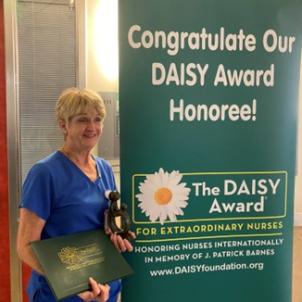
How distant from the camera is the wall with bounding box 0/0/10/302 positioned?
214 centimetres

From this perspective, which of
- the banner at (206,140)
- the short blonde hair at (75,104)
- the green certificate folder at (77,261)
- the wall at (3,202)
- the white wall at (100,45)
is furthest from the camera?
the white wall at (100,45)

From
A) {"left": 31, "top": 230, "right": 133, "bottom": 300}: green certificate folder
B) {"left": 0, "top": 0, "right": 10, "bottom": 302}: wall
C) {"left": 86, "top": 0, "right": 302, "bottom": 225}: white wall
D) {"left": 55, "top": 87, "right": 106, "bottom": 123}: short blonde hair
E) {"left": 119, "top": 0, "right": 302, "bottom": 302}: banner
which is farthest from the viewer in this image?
{"left": 86, "top": 0, "right": 302, "bottom": 225}: white wall

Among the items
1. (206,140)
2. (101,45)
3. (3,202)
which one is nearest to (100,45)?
(101,45)

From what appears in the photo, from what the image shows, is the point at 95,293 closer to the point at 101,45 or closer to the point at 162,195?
the point at 162,195

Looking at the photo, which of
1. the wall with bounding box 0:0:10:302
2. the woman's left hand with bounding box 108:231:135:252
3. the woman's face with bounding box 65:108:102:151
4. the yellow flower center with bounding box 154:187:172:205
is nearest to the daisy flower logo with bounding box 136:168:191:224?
the yellow flower center with bounding box 154:187:172:205

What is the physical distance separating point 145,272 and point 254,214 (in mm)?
505

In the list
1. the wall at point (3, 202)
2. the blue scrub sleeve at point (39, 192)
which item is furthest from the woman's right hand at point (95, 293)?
the wall at point (3, 202)

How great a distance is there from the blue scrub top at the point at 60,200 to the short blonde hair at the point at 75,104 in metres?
0.15

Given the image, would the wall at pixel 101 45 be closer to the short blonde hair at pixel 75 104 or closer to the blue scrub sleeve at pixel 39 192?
the short blonde hair at pixel 75 104

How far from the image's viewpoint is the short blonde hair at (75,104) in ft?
4.35

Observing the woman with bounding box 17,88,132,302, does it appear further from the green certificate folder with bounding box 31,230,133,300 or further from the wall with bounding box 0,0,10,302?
the wall with bounding box 0,0,10,302

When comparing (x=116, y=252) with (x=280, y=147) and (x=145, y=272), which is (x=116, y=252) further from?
(x=280, y=147)

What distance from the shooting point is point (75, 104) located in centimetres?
133

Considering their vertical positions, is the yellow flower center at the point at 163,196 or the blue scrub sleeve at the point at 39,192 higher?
the blue scrub sleeve at the point at 39,192
